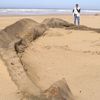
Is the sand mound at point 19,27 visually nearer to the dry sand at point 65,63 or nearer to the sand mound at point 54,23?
the dry sand at point 65,63

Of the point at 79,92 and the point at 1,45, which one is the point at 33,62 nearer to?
the point at 1,45

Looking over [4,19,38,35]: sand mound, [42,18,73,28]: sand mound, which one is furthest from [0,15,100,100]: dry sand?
[42,18,73,28]: sand mound

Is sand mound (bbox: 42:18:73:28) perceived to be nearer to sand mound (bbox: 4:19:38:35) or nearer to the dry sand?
the dry sand

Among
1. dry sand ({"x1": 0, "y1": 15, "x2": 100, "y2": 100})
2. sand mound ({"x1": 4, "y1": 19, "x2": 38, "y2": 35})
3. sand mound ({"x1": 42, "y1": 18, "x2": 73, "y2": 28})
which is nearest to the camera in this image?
dry sand ({"x1": 0, "y1": 15, "x2": 100, "y2": 100})

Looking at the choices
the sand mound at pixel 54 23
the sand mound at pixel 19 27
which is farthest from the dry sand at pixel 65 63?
the sand mound at pixel 54 23

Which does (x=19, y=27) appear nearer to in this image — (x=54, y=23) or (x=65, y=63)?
(x=65, y=63)

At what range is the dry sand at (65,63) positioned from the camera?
19.3 ft

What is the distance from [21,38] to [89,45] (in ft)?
6.13

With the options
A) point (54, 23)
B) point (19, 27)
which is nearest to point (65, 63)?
point (19, 27)

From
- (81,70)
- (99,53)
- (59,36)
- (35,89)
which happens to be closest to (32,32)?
(59,36)

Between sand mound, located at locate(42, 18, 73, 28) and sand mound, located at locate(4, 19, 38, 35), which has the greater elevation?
sand mound, located at locate(4, 19, 38, 35)

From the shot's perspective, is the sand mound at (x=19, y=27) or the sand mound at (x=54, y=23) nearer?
the sand mound at (x=19, y=27)

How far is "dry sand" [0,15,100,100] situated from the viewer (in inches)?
232

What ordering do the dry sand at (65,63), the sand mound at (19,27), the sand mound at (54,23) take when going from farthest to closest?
the sand mound at (54,23)
the sand mound at (19,27)
the dry sand at (65,63)
